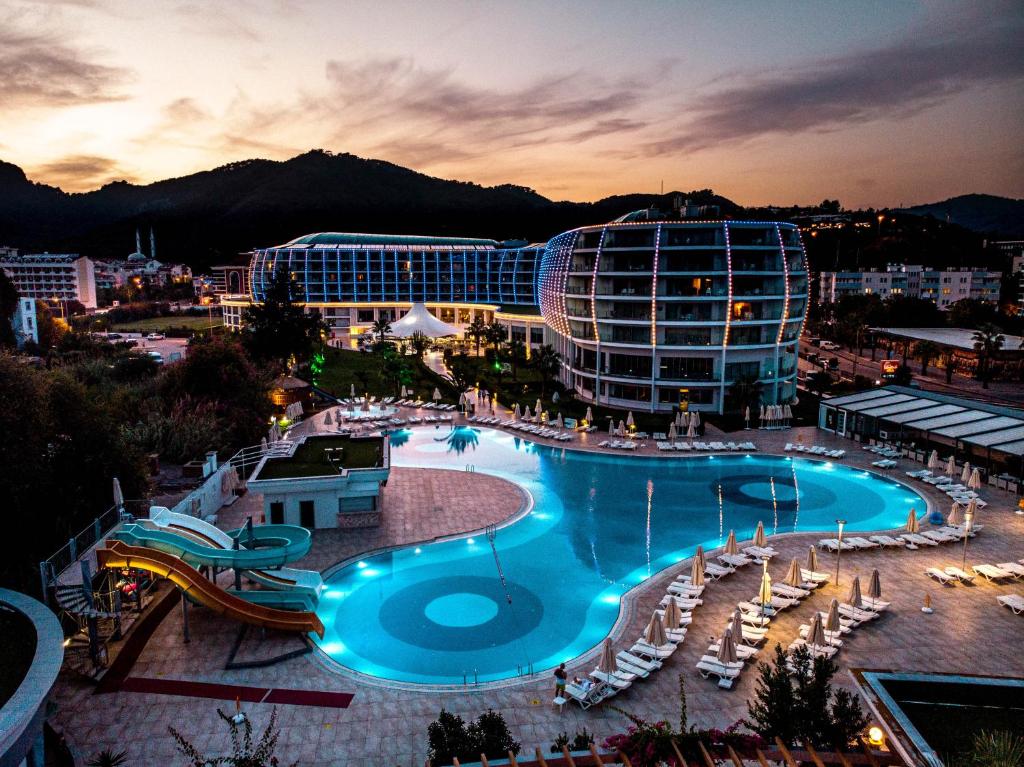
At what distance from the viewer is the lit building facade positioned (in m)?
105

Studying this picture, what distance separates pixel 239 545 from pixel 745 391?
36427 millimetres

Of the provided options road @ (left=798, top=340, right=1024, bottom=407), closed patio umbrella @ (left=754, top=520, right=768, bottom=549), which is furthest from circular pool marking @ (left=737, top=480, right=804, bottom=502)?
road @ (left=798, top=340, right=1024, bottom=407)

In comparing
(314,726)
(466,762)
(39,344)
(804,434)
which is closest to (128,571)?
(314,726)

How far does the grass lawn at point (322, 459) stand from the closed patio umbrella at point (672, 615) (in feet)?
49.2

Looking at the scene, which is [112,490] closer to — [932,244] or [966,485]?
[966,485]

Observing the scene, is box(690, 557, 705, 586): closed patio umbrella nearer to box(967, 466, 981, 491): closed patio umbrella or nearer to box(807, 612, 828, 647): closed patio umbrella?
box(807, 612, 828, 647): closed patio umbrella

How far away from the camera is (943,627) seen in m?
19.4

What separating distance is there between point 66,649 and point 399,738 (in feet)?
32.0

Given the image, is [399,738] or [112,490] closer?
[399,738]

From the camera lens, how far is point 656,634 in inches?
699

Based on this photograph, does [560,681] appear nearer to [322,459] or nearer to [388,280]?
[322,459]

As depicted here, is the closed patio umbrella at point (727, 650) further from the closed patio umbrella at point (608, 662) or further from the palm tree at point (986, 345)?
the palm tree at point (986, 345)

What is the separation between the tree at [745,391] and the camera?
1842 inches

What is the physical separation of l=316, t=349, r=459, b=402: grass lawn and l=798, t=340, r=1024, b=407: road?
3782 centimetres
